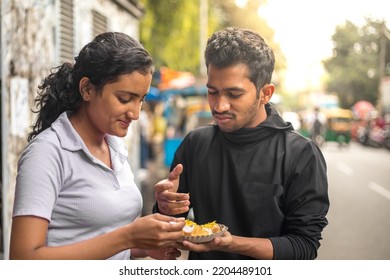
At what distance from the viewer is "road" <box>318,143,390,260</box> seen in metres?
4.48

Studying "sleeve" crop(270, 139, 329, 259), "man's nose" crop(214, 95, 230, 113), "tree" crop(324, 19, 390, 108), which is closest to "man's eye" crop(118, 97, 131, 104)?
"man's nose" crop(214, 95, 230, 113)

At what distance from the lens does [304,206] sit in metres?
1.70

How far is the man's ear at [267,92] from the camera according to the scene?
182 centimetres

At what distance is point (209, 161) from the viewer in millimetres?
1879

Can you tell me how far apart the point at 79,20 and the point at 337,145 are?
10547mm

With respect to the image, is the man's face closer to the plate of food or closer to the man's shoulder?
the man's shoulder

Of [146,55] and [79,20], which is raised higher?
[79,20]

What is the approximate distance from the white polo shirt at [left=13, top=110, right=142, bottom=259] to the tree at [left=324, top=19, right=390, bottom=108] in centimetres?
185

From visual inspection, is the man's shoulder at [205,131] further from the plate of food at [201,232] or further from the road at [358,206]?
the road at [358,206]

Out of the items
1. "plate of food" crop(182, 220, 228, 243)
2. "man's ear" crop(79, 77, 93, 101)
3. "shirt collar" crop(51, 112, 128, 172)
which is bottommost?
"plate of food" crop(182, 220, 228, 243)

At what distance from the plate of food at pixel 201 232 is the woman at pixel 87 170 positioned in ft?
0.24
